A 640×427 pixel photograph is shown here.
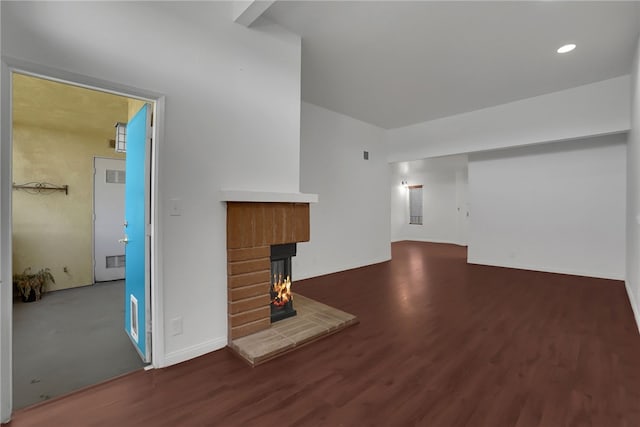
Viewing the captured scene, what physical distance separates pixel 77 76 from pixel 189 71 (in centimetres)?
69

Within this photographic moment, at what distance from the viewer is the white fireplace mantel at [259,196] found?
2189mm

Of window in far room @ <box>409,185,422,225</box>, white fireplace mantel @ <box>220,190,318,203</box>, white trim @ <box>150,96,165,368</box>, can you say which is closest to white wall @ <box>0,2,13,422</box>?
white trim @ <box>150,96,165,368</box>

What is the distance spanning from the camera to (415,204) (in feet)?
32.8

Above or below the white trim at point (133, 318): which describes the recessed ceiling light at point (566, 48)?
above

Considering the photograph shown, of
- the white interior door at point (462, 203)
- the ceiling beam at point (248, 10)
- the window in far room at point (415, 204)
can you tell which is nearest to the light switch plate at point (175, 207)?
the ceiling beam at point (248, 10)

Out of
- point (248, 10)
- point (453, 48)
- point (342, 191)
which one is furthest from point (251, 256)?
point (453, 48)

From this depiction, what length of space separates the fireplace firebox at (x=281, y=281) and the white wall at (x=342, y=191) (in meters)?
1.53

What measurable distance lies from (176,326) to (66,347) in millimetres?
1137

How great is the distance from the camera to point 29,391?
1.74 meters

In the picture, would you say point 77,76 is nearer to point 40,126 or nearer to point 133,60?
point 133,60

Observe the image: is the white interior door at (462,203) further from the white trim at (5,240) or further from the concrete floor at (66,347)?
the white trim at (5,240)

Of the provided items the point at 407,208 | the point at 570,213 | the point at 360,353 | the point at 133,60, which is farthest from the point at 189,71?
the point at 407,208

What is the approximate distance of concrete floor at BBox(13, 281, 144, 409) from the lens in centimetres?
183

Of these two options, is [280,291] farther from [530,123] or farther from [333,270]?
[530,123]
